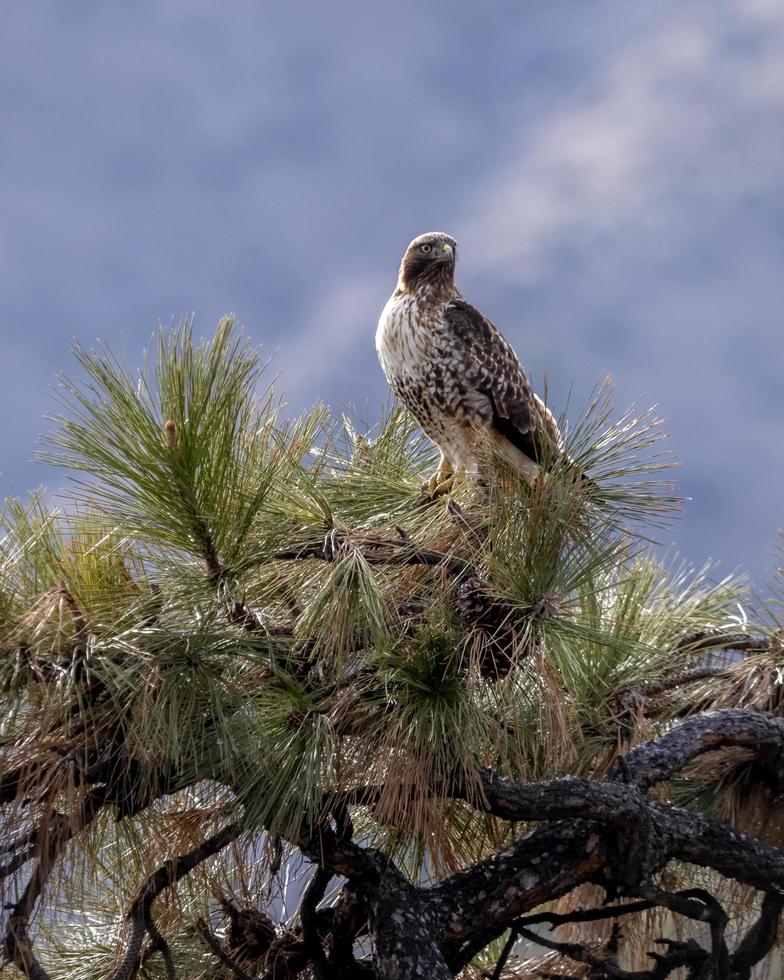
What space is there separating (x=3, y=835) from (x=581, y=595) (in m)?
1.09

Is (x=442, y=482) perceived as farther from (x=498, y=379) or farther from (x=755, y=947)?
(x=755, y=947)

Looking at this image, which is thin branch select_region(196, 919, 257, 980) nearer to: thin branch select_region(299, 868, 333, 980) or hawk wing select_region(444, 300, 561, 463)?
thin branch select_region(299, 868, 333, 980)

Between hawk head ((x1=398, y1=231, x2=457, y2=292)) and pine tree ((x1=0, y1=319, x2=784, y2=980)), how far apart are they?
154 centimetres

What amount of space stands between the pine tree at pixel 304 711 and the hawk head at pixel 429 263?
154 centimetres

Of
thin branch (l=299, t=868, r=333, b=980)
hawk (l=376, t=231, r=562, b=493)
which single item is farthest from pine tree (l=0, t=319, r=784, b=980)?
hawk (l=376, t=231, r=562, b=493)

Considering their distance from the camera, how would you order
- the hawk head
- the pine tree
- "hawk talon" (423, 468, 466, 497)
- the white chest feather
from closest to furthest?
1. the pine tree
2. "hawk talon" (423, 468, 466, 497)
3. the white chest feather
4. the hawk head

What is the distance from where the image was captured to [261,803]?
2.35 m

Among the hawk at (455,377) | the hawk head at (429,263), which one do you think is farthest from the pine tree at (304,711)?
the hawk head at (429,263)

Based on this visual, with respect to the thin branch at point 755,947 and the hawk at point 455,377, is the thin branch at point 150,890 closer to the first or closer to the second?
the thin branch at point 755,947

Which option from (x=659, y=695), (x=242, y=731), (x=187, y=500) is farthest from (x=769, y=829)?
(x=187, y=500)

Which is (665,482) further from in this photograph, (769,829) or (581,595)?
(769,829)

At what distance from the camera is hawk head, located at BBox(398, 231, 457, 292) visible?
429 cm

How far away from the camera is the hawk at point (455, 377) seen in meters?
3.85

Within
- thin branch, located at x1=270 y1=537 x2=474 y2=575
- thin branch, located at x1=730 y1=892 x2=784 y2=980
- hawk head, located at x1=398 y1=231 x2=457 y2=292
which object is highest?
hawk head, located at x1=398 y1=231 x2=457 y2=292
